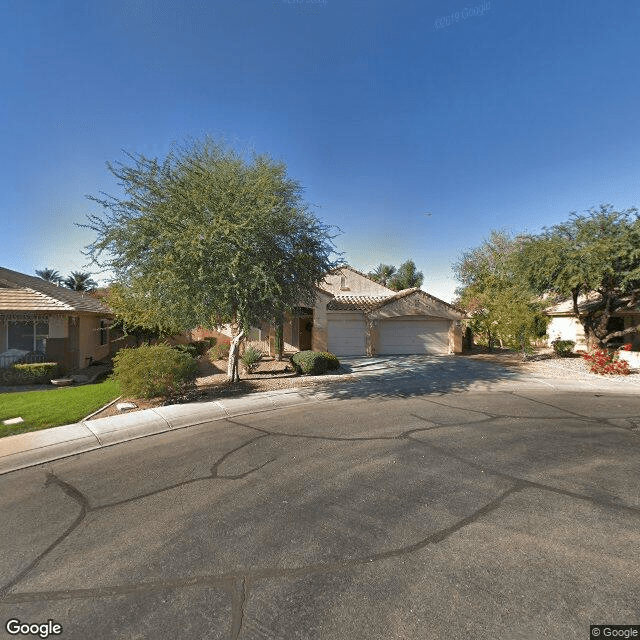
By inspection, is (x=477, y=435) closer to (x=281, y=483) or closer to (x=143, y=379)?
(x=281, y=483)

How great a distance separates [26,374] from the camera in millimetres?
12867

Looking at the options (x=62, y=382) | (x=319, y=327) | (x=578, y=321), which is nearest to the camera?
(x=62, y=382)

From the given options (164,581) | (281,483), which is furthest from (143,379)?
(164,581)

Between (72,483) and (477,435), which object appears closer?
(72,483)

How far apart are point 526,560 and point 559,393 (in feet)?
31.2

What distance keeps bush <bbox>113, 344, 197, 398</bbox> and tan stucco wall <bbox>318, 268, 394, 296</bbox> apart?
16587mm

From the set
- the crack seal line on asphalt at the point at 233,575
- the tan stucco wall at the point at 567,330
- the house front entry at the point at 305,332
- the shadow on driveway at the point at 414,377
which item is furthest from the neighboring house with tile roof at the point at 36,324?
the tan stucco wall at the point at 567,330

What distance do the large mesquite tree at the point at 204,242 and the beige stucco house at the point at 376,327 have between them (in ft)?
30.0

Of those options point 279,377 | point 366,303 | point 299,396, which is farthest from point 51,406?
point 366,303

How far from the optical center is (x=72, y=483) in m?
5.00

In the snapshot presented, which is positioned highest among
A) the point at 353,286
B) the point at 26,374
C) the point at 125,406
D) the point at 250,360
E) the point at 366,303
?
the point at 353,286

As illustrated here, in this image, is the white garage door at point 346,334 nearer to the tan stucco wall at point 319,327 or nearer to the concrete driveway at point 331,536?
the tan stucco wall at point 319,327

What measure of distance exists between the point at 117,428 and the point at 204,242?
498cm

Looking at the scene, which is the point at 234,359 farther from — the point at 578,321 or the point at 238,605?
the point at 578,321
